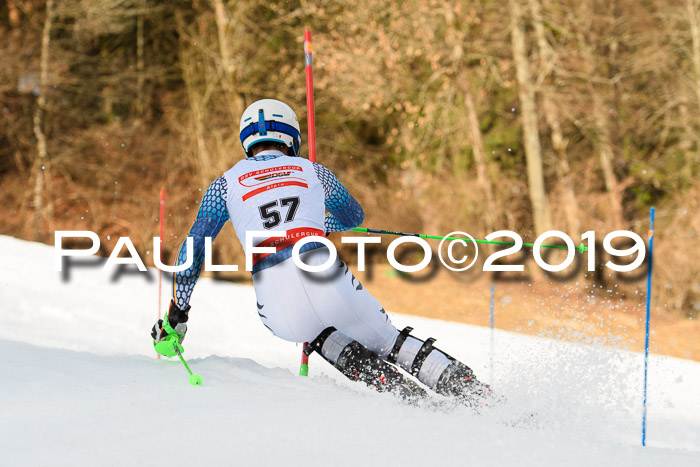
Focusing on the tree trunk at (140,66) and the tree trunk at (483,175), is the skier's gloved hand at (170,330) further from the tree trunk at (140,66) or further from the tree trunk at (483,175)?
the tree trunk at (140,66)

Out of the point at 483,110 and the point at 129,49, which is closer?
the point at 483,110

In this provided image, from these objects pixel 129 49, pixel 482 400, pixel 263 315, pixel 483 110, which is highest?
pixel 129 49

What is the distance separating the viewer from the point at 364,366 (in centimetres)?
329

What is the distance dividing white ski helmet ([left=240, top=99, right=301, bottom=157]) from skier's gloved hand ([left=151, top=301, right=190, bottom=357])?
87cm

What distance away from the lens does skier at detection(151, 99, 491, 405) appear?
10.4 feet

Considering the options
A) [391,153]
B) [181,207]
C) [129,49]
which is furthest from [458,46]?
[129,49]

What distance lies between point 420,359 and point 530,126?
36.9ft

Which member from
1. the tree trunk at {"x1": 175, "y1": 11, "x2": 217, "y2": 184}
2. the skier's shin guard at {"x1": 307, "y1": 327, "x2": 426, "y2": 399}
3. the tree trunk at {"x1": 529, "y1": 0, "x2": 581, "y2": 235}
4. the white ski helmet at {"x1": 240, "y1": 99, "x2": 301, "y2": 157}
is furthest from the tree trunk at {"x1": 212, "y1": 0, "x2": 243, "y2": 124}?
the skier's shin guard at {"x1": 307, "y1": 327, "x2": 426, "y2": 399}

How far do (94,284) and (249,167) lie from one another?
218 inches

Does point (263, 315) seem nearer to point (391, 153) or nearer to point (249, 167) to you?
point (249, 167)

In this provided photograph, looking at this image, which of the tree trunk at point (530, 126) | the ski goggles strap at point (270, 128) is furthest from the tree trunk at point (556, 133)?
the ski goggles strap at point (270, 128)

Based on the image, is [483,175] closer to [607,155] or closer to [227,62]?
[607,155]

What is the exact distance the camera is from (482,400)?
3.25 meters

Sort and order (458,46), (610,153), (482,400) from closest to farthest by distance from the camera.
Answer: (482,400)
(458,46)
(610,153)
